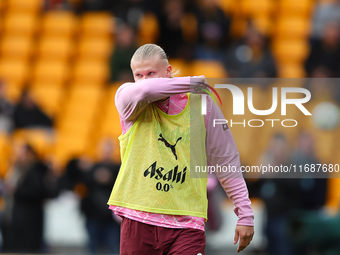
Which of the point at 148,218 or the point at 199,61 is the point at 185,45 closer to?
the point at 199,61

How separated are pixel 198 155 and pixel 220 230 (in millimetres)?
4858

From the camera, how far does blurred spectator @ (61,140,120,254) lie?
25.0 feet

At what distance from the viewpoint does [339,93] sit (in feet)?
19.9

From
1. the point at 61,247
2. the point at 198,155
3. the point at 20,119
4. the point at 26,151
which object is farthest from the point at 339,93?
the point at 20,119

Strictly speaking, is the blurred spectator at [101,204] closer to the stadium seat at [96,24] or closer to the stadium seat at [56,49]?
the stadium seat at [56,49]

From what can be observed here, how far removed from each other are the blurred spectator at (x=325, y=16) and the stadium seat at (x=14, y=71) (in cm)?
536

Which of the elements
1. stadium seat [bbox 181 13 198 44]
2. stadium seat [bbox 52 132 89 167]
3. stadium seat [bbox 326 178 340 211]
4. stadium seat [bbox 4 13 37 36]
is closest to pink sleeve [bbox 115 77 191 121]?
stadium seat [bbox 326 178 340 211]

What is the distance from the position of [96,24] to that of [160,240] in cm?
866

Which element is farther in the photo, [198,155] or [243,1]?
[243,1]

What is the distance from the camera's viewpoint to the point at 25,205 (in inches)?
291

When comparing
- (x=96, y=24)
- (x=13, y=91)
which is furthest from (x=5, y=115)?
(x=96, y=24)

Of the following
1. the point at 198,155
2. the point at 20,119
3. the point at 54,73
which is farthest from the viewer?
the point at 54,73

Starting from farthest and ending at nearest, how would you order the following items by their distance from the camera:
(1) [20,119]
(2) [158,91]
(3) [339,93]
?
(1) [20,119]
(3) [339,93]
(2) [158,91]

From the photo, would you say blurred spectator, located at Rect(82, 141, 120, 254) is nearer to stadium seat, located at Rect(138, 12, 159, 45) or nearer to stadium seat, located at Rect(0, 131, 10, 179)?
stadium seat, located at Rect(0, 131, 10, 179)
